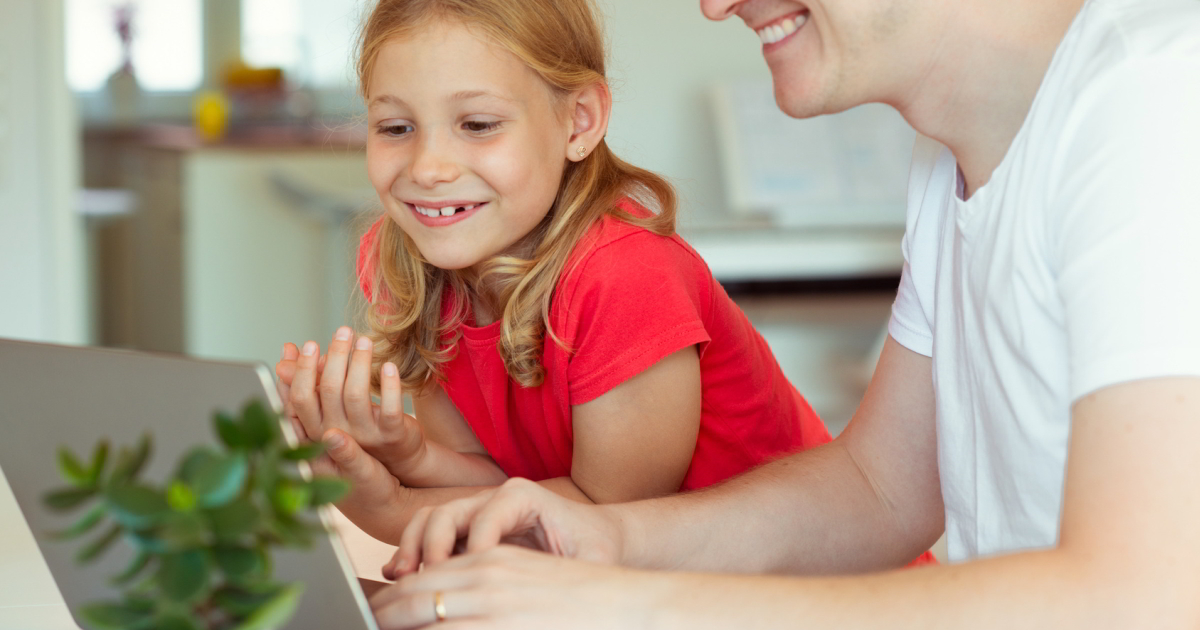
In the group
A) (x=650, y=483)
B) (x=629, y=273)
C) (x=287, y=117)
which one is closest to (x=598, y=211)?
(x=629, y=273)

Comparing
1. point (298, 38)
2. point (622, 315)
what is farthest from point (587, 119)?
point (298, 38)

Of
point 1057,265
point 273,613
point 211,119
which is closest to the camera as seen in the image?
point 273,613

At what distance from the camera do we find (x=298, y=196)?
356 centimetres

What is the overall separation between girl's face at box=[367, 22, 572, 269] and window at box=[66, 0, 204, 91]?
4139mm

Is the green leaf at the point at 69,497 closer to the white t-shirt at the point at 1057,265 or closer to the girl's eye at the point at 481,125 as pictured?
the white t-shirt at the point at 1057,265

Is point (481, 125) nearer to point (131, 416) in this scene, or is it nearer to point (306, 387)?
point (306, 387)

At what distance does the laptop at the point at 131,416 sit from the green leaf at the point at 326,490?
0.06 m

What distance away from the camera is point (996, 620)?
54 centimetres

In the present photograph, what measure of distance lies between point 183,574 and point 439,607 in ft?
0.82

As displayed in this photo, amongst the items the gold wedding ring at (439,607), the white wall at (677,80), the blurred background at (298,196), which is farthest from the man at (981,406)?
the white wall at (677,80)

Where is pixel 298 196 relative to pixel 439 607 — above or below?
below

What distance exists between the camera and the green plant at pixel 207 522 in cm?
36

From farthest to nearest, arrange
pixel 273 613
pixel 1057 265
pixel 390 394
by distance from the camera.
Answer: pixel 390 394
pixel 1057 265
pixel 273 613

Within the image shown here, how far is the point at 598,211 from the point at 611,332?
0.52ft
